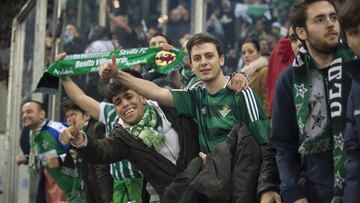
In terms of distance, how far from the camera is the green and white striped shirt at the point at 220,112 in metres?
5.77

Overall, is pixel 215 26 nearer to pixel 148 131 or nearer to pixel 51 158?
pixel 51 158

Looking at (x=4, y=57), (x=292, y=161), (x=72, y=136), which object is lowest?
(x=292, y=161)

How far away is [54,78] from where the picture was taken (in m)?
7.62

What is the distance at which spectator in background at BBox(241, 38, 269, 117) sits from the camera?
863 centimetres

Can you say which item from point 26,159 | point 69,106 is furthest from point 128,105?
point 26,159

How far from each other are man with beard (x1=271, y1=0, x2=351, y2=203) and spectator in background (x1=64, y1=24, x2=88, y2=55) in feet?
18.2

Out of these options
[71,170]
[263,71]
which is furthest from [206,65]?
[71,170]

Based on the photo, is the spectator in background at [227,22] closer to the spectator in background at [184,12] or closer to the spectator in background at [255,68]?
the spectator in background at [184,12]

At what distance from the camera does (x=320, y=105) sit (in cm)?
456

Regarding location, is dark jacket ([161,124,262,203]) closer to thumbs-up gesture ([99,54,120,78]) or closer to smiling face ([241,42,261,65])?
thumbs-up gesture ([99,54,120,78])

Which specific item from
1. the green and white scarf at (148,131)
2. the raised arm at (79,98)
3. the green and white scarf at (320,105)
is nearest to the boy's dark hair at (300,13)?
the green and white scarf at (320,105)

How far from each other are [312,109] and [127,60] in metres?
2.76

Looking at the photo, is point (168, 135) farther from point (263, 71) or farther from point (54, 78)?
point (263, 71)

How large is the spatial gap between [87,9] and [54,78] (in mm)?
2761
